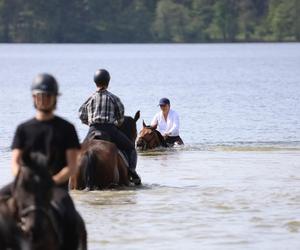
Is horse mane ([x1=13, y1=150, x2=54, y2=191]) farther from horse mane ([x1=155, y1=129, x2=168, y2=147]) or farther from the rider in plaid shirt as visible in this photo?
horse mane ([x1=155, y1=129, x2=168, y2=147])

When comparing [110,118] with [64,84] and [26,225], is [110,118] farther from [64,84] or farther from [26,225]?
[64,84]

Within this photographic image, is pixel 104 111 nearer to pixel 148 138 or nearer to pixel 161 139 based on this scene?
pixel 148 138

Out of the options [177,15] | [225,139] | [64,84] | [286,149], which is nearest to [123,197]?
[286,149]

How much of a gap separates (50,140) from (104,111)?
22.5 ft

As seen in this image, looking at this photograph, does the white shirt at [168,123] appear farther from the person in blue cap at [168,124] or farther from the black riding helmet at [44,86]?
the black riding helmet at [44,86]

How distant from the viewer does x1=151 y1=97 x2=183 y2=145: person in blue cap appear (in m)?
23.7

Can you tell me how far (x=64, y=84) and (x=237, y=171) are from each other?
163ft

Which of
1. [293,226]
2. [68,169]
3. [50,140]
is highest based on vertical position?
[50,140]

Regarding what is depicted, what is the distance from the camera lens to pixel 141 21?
158m

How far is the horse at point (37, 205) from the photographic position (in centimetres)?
791

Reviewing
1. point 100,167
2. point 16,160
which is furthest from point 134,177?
point 16,160

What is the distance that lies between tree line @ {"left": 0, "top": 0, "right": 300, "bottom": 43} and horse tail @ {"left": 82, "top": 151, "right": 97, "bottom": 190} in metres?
138

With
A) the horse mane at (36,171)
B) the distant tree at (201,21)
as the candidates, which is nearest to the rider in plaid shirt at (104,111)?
the horse mane at (36,171)

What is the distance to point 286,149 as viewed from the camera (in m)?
23.9
